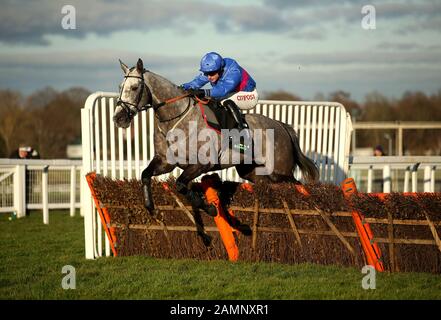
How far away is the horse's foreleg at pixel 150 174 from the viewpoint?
7031 millimetres

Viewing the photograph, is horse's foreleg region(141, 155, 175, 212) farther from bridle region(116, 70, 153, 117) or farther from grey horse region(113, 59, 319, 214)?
bridle region(116, 70, 153, 117)

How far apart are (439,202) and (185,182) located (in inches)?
104

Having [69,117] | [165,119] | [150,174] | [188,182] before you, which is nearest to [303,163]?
→ [188,182]

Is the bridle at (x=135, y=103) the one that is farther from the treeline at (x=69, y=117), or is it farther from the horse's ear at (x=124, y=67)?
the treeline at (x=69, y=117)

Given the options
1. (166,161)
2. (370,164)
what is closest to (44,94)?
(370,164)

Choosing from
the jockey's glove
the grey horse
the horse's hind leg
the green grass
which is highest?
the jockey's glove

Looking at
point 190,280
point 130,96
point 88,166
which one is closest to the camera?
point 190,280

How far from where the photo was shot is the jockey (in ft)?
24.3

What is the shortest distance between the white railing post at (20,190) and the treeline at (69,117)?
15.8 m

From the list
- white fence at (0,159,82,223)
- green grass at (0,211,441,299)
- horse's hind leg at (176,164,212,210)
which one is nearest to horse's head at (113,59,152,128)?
horse's hind leg at (176,164,212,210)

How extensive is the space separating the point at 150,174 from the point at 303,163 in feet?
8.03

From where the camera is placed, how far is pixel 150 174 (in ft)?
23.1

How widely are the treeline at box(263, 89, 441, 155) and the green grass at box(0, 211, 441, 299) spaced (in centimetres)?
3066

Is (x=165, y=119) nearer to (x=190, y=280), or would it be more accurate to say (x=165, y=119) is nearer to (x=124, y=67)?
(x=124, y=67)
